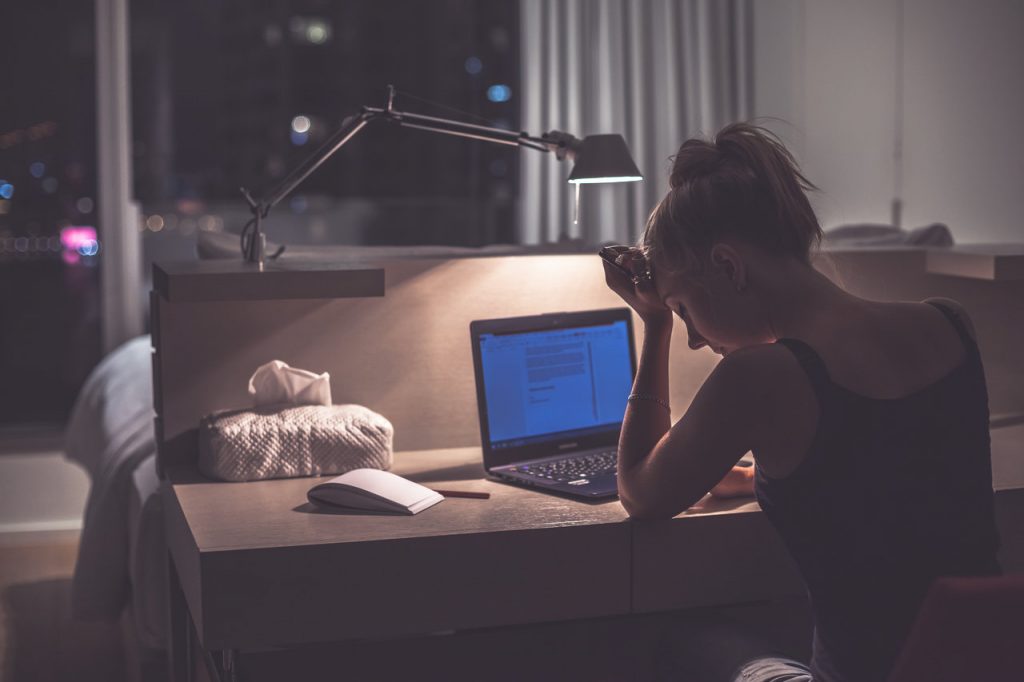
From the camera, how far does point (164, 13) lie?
4.84 meters

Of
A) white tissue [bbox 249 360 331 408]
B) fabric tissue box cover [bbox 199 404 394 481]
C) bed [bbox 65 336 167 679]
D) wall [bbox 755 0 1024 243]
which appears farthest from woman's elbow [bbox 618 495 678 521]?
wall [bbox 755 0 1024 243]

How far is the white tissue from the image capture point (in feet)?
6.40

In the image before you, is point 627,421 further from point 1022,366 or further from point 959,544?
point 1022,366

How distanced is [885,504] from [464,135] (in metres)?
1.02

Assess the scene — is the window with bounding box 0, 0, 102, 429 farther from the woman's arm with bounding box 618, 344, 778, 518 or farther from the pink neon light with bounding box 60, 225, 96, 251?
the woman's arm with bounding box 618, 344, 778, 518

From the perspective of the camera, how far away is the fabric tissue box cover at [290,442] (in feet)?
6.06

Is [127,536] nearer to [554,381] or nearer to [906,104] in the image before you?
[554,381]

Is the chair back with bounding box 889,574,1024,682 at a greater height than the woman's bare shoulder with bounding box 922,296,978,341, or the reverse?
the woman's bare shoulder with bounding box 922,296,978,341

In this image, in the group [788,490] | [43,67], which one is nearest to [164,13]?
[43,67]

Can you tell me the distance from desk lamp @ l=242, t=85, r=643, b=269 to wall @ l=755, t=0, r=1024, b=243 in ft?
5.30

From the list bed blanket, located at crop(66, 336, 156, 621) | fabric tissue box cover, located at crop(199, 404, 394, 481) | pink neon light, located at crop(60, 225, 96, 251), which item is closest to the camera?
fabric tissue box cover, located at crop(199, 404, 394, 481)

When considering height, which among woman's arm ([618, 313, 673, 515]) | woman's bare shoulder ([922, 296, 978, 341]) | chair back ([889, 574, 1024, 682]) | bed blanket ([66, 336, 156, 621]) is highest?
woman's bare shoulder ([922, 296, 978, 341])

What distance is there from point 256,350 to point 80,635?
1.31 m

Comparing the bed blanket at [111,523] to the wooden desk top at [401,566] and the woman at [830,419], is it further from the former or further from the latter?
the woman at [830,419]
